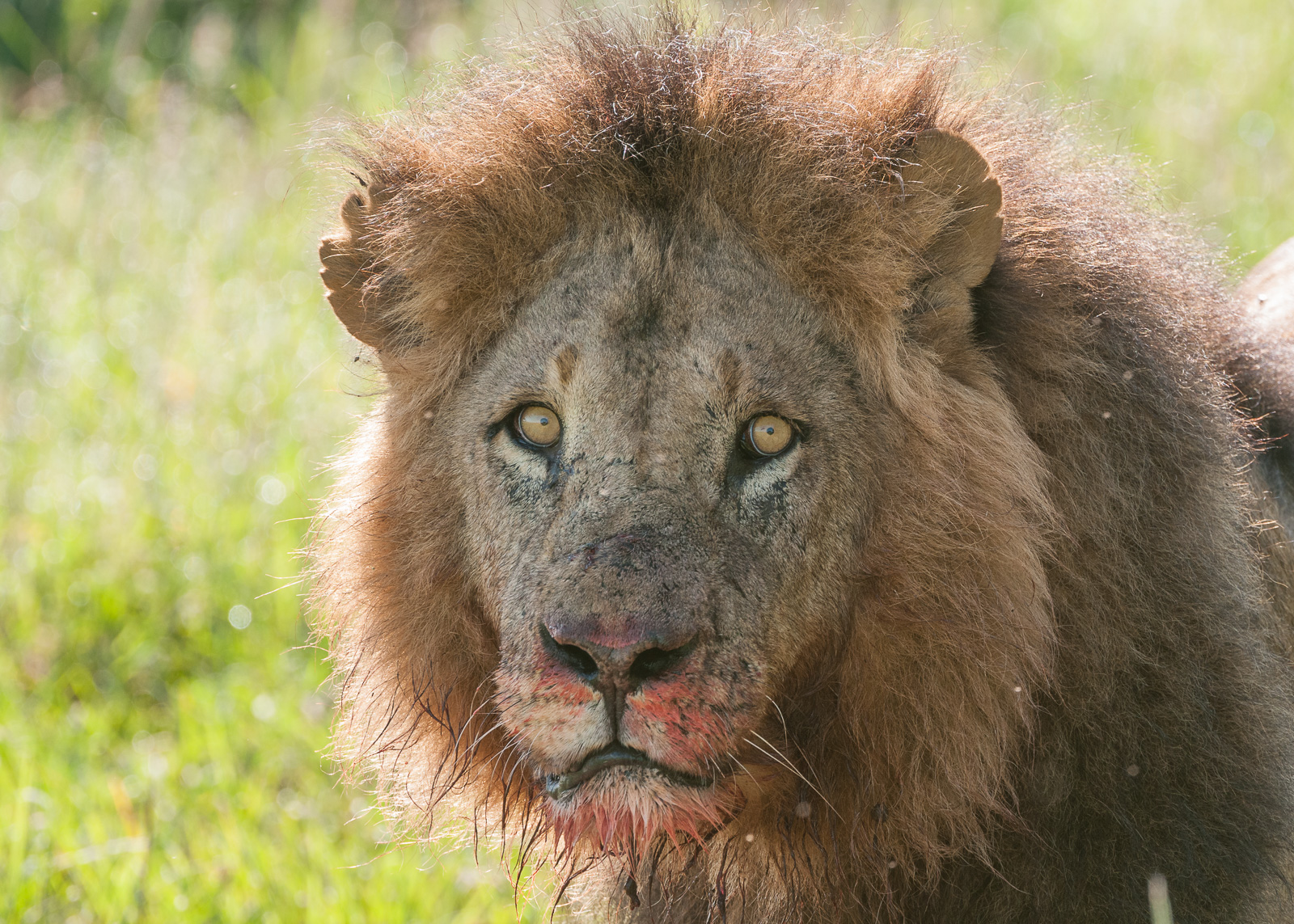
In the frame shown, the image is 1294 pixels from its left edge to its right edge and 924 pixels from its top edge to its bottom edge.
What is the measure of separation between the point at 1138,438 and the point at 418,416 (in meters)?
1.49

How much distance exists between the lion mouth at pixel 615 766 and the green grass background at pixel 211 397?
1166 millimetres

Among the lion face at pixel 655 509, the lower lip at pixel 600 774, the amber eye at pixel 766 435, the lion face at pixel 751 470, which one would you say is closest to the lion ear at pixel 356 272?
the lion face at pixel 751 470

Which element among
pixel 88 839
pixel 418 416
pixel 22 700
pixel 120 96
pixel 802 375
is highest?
pixel 802 375

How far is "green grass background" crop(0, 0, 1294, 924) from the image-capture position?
13.4 ft

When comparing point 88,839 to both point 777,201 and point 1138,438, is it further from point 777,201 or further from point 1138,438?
point 1138,438

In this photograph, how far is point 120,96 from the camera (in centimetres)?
1028

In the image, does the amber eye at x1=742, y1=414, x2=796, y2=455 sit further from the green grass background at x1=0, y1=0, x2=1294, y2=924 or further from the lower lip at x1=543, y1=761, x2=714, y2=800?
the green grass background at x1=0, y1=0, x2=1294, y2=924

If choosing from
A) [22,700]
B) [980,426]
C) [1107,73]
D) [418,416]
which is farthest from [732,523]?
[1107,73]

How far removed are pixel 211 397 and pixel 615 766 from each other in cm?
483

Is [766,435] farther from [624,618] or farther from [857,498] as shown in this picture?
[624,618]

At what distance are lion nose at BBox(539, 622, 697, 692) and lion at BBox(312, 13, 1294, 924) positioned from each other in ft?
0.10

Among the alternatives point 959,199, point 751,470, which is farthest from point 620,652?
point 959,199

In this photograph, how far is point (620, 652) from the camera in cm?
235

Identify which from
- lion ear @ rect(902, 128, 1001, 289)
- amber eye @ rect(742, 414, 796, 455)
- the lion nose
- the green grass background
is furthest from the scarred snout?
the green grass background
